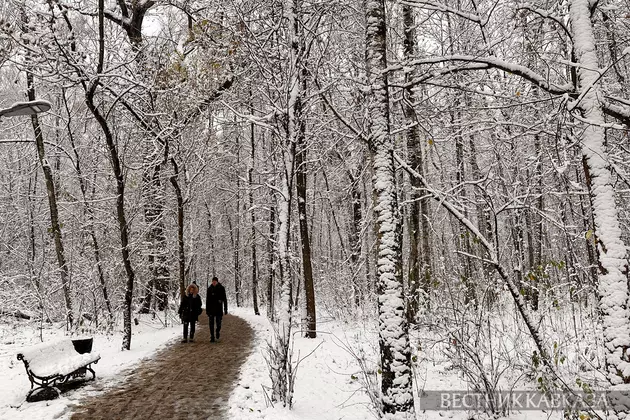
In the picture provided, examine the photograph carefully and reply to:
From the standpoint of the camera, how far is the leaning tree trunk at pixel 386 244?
5422mm

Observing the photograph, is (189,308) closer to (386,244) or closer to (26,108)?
(26,108)

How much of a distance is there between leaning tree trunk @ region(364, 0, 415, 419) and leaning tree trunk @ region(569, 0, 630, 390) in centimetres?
237

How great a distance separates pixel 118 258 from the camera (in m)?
16.2

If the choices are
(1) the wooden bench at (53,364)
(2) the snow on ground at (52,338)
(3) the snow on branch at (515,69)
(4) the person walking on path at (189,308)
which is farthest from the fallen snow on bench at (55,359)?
(3) the snow on branch at (515,69)

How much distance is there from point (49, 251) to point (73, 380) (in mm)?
15973

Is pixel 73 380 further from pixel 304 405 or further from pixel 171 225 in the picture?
pixel 171 225

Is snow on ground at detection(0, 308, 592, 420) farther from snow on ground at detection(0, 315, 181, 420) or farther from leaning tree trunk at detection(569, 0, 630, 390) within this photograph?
leaning tree trunk at detection(569, 0, 630, 390)

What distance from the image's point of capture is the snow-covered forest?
5.53 metres

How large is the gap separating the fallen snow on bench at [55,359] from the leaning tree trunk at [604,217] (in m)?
8.30

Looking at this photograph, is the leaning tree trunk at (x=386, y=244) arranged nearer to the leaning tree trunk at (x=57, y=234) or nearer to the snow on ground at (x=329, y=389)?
the snow on ground at (x=329, y=389)

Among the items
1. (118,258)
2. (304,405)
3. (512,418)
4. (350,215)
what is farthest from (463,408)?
(350,215)

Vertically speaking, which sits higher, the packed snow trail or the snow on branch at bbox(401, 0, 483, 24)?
the snow on branch at bbox(401, 0, 483, 24)

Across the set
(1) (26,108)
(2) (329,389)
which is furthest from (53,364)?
(2) (329,389)

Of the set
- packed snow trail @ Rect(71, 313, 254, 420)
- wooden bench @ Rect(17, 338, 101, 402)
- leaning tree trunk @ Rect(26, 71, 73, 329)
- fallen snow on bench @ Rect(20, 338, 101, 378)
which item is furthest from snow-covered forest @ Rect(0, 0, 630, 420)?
fallen snow on bench @ Rect(20, 338, 101, 378)
